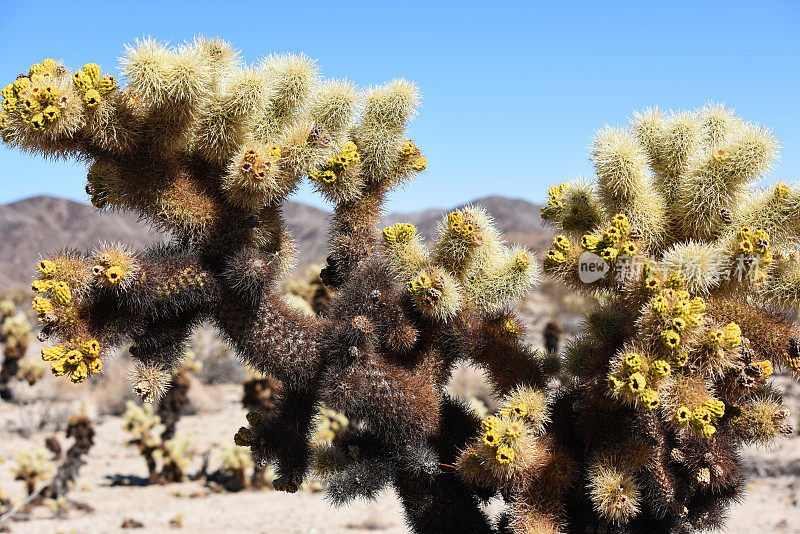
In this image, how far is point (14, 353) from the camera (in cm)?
1541

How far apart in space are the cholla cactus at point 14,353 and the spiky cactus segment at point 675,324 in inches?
594

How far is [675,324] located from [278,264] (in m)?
1.95

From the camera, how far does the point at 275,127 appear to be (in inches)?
121

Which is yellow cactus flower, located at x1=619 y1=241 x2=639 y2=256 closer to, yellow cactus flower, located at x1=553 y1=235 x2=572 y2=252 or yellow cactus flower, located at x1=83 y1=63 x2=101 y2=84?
yellow cactus flower, located at x1=553 y1=235 x2=572 y2=252

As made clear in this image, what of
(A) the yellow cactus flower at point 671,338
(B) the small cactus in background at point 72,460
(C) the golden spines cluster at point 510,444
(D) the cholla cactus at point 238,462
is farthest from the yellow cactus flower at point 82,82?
(D) the cholla cactus at point 238,462

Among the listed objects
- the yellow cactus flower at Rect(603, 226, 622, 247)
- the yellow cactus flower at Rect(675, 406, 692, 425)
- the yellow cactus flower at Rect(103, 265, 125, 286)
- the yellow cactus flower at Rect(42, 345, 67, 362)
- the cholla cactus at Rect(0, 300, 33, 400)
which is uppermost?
the yellow cactus flower at Rect(603, 226, 622, 247)

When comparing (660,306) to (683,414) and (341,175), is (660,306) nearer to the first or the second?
(683,414)

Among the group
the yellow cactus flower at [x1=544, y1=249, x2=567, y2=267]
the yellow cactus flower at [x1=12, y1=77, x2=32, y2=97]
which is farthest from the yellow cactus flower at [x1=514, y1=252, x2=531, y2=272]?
the yellow cactus flower at [x1=12, y1=77, x2=32, y2=97]

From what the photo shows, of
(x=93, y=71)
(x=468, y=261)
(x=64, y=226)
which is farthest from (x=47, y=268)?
(x=64, y=226)

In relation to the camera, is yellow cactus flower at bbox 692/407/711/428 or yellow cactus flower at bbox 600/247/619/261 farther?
yellow cactus flower at bbox 600/247/619/261

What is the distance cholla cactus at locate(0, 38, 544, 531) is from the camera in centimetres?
259

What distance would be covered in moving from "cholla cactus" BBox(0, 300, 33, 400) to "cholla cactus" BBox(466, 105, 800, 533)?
14.9m

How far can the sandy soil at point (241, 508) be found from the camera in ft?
28.1

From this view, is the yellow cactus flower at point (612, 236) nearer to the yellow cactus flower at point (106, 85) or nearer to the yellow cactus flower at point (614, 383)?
the yellow cactus flower at point (614, 383)
